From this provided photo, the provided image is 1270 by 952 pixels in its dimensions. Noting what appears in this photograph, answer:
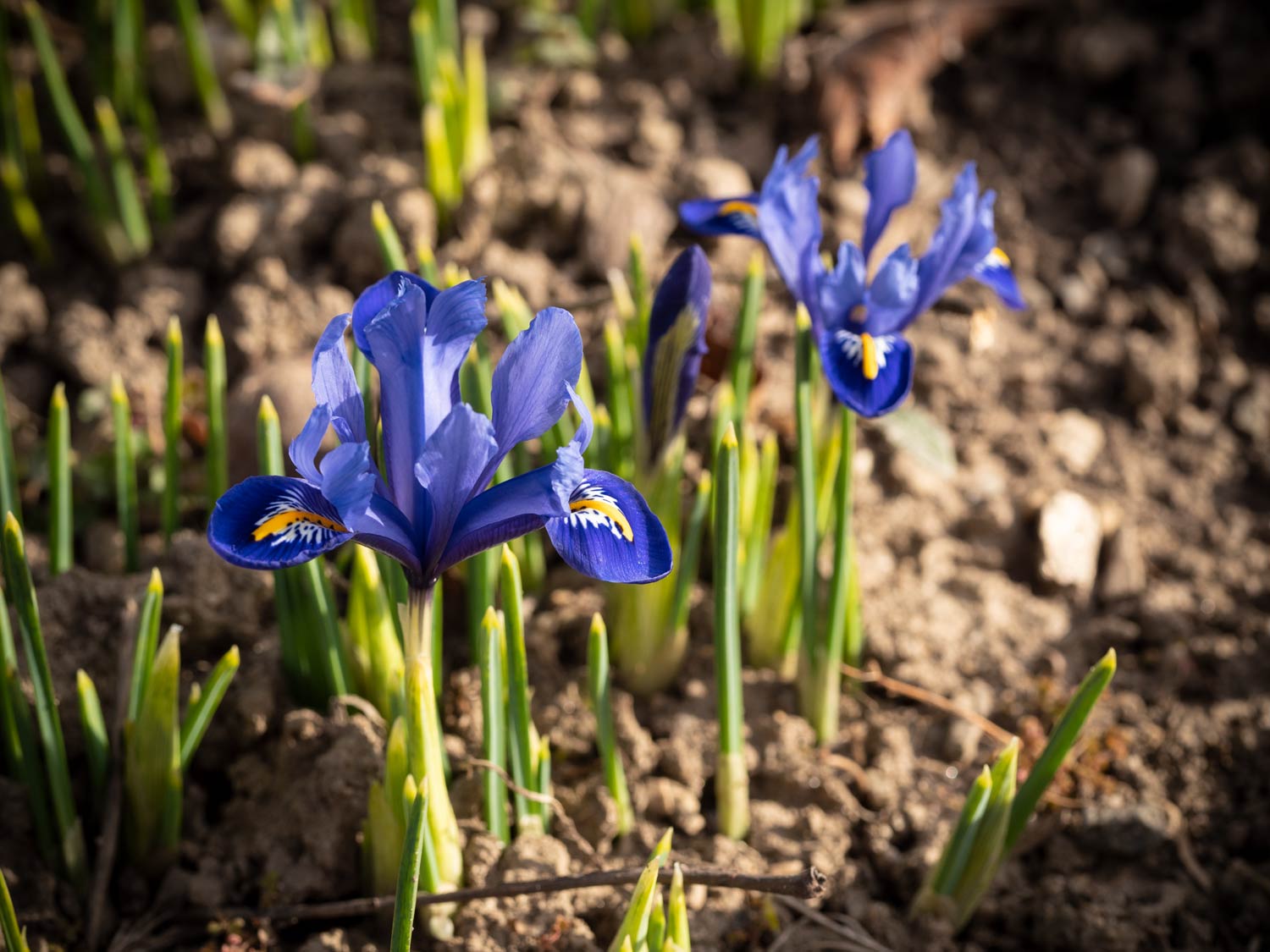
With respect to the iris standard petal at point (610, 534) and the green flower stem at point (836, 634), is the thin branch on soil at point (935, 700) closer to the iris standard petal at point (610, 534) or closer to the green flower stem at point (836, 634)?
the green flower stem at point (836, 634)

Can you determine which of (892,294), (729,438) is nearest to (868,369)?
(892,294)

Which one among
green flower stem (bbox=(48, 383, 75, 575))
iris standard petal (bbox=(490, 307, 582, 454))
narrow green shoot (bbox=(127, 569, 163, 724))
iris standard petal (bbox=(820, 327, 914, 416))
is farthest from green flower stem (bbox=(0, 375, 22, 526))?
iris standard petal (bbox=(820, 327, 914, 416))

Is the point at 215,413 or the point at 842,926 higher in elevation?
the point at 215,413

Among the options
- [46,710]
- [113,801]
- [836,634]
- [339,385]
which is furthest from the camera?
[836,634]

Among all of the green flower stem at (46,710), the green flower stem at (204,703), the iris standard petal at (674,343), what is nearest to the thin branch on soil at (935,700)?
the iris standard petal at (674,343)

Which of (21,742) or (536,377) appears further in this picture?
(21,742)

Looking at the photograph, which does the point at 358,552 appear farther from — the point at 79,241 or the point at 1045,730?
the point at 79,241

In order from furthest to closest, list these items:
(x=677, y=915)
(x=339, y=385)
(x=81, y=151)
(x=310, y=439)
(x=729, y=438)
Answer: (x=81, y=151) < (x=729, y=438) < (x=677, y=915) < (x=339, y=385) < (x=310, y=439)

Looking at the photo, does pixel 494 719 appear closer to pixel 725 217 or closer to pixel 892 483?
pixel 725 217
